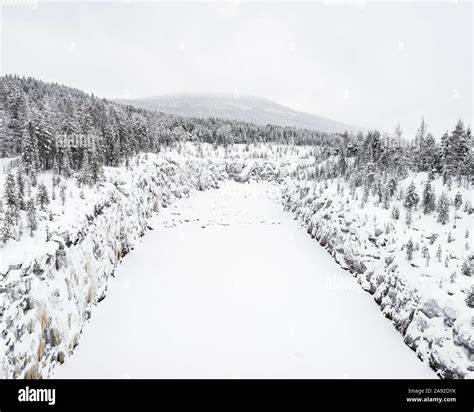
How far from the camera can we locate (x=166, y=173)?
101 ft

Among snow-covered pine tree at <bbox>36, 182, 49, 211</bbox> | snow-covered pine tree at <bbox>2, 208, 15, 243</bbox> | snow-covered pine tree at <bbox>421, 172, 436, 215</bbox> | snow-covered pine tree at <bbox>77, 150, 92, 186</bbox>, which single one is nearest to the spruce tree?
snow-covered pine tree at <bbox>2, 208, 15, 243</bbox>

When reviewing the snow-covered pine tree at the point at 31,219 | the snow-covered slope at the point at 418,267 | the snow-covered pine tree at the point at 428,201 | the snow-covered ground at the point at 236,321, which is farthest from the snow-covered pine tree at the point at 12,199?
the snow-covered pine tree at the point at 428,201

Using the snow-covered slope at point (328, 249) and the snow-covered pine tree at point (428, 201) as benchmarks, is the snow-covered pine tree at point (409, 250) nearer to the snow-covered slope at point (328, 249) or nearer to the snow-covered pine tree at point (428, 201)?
the snow-covered slope at point (328, 249)

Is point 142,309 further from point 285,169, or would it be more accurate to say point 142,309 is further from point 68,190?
point 285,169

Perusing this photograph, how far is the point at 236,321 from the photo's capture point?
10805 mm

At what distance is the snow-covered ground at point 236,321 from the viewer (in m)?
8.54

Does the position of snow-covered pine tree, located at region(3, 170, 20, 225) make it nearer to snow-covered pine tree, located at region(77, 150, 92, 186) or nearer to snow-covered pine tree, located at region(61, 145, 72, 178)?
snow-covered pine tree, located at region(77, 150, 92, 186)

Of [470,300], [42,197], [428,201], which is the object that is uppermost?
[428,201]

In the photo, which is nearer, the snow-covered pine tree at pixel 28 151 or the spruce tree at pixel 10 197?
the spruce tree at pixel 10 197

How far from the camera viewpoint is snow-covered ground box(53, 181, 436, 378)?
28.0ft

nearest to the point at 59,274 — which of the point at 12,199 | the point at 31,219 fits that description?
the point at 31,219
